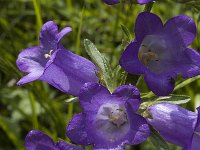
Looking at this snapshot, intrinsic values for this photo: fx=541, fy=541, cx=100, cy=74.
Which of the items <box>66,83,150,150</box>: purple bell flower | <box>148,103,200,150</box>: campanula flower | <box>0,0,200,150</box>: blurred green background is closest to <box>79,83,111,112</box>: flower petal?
<box>66,83,150,150</box>: purple bell flower

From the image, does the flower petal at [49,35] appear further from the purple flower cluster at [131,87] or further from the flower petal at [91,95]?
the flower petal at [91,95]

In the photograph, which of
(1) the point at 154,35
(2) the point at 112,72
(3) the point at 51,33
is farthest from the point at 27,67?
(1) the point at 154,35

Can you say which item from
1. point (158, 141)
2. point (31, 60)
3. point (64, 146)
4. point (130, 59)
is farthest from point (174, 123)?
point (31, 60)

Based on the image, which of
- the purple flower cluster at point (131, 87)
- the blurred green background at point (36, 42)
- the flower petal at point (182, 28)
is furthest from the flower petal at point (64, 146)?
the blurred green background at point (36, 42)

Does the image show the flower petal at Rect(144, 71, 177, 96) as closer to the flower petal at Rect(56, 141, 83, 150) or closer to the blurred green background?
the flower petal at Rect(56, 141, 83, 150)

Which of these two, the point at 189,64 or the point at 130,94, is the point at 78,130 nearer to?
the point at 130,94

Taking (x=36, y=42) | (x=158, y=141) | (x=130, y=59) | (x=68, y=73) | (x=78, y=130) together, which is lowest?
(x=36, y=42)
